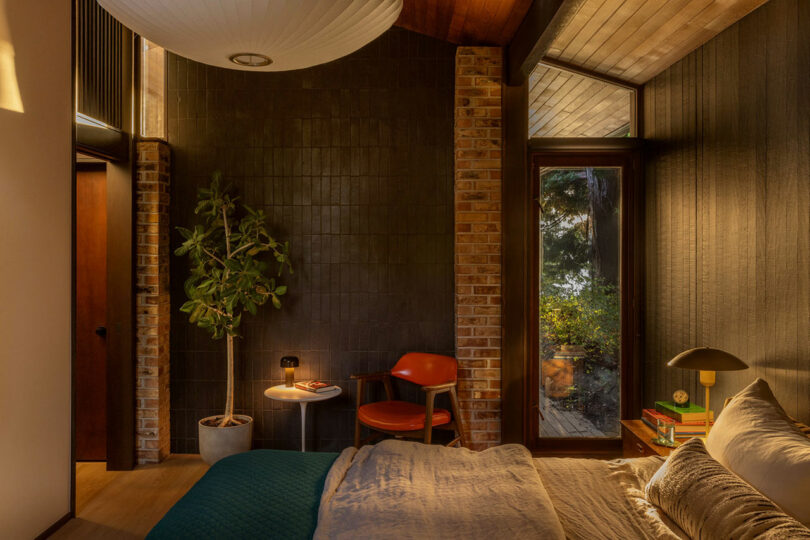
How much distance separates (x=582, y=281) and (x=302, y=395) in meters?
2.26

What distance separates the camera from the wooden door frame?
168 inches

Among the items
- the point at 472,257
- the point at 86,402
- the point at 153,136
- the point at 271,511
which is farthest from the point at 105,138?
the point at 271,511

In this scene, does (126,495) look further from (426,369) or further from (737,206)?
(737,206)

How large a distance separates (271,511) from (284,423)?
A: 2.47 m

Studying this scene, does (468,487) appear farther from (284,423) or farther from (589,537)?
(284,423)

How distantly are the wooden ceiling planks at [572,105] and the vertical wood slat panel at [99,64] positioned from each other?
3024 millimetres

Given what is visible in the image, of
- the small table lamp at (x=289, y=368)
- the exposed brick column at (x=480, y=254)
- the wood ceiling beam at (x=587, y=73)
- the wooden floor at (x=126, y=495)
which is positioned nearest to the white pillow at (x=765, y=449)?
the exposed brick column at (x=480, y=254)

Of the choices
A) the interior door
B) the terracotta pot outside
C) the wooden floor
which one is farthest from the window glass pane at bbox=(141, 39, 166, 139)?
the terracotta pot outside

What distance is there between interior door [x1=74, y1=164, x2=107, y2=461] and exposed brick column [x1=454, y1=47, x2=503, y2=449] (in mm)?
2707

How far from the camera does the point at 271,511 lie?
201cm

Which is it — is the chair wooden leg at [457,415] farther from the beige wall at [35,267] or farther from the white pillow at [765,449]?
the beige wall at [35,267]

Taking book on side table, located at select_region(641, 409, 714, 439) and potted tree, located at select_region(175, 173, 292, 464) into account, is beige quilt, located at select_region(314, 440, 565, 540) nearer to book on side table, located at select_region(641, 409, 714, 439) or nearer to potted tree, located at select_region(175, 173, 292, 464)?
book on side table, located at select_region(641, 409, 714, 439)

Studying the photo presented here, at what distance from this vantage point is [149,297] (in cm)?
418

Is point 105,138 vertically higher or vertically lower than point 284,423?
higher
